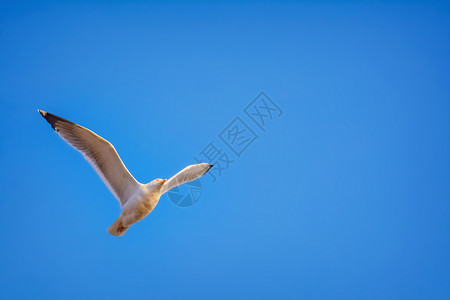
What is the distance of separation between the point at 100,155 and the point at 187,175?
1250mm

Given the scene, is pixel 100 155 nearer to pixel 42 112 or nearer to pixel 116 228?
pixel 42 112

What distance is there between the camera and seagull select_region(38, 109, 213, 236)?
4.92 meters

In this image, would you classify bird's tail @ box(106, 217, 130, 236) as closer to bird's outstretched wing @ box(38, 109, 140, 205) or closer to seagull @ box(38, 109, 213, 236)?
seagull @ box(38, 109, 213, 236)

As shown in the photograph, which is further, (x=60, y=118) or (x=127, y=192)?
(x=127, y=192)

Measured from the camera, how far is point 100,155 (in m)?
5.17

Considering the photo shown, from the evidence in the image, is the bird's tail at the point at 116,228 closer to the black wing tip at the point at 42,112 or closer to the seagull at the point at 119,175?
Answer: the seagull at the point at 119,175

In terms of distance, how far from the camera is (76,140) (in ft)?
16.5

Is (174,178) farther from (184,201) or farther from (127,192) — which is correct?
(127,192)

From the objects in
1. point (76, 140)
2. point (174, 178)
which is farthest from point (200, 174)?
point (76, 140)

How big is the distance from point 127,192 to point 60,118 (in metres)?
1.36

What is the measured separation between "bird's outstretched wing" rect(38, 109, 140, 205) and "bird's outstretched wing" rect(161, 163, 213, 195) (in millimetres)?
481

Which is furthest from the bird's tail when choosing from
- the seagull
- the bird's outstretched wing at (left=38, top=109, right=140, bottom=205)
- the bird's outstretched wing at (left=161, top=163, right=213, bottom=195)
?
the bird's outstretched wing at (left=161, top=163, right=213, bottom=195)

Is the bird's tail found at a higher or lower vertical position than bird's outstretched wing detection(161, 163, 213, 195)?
higher

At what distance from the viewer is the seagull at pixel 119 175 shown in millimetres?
4918
